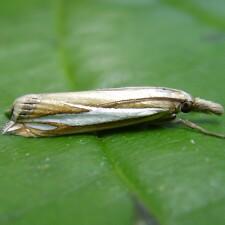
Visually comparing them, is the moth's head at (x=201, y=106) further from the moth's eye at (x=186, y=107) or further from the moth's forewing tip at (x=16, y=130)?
the moth's forewing tip at (x=16, y=130)

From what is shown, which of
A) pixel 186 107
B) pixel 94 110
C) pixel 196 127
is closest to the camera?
pixel 196 127

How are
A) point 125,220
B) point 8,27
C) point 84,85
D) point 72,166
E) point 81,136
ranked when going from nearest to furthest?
point 125,220, point 72,166, point 81,136, point 84,85, point 8,27

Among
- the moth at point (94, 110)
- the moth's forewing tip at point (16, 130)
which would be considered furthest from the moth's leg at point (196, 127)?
the moth's forewing tip at point (16, 130)

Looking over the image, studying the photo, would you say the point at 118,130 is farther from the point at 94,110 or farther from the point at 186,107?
the point at 186,107

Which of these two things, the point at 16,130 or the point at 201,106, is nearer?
the point at 16,130

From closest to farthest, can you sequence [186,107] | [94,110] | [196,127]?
1. [196,127]
2. [94,110]
3. [186,107]

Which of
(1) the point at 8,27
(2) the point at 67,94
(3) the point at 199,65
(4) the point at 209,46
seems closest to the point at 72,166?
(2) the point at 67,94

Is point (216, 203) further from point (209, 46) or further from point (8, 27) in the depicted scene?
point (8, 27)

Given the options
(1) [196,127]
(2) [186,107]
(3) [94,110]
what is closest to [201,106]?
A: (2) [186,107]
